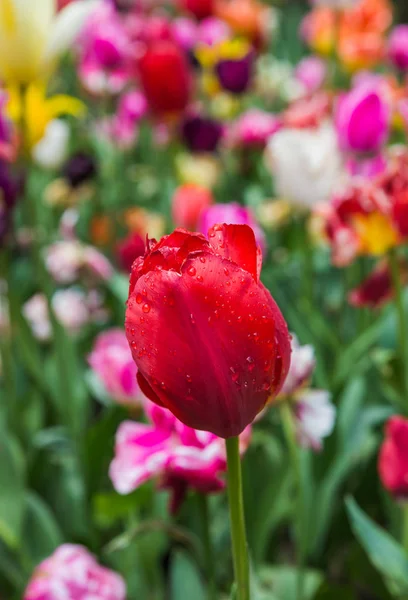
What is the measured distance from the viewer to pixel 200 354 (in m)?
0.26

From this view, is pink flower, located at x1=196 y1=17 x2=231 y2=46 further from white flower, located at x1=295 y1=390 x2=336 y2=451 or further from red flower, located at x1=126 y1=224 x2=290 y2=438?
red flower, located at x1=126 y1=224 x2=290 y2=438

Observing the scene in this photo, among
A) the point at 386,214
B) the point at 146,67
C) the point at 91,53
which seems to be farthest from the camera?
the point at 91,53

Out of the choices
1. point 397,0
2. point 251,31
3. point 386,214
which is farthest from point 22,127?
point 397,0

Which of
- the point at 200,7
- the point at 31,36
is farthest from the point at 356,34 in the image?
the point at 31,36

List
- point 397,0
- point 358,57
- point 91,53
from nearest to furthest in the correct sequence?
point 91,53, point 358,57, point 397,0

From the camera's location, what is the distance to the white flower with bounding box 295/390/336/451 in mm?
501

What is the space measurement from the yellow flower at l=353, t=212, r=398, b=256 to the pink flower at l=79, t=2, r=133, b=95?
3.45 feet

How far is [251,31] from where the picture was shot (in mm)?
2082

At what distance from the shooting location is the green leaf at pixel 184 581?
0.67m

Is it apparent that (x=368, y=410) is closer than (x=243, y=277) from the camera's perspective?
No

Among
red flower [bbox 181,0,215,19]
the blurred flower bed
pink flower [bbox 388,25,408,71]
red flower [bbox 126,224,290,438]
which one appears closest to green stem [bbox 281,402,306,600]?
the blurred flower bed

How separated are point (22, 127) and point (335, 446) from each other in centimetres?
44

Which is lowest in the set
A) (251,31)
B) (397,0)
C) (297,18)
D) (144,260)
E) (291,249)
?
(144,260)

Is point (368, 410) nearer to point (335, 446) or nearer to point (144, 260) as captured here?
point (335, 446)
